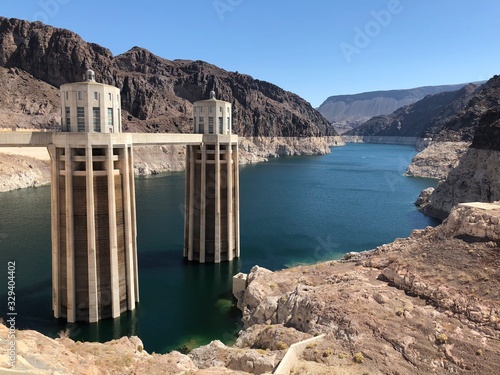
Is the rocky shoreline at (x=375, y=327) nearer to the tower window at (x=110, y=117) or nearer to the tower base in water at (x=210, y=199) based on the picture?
the tower base in water at (x=210, y=199)

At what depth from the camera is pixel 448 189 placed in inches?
2749

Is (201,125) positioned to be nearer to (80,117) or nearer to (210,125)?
(210,125)

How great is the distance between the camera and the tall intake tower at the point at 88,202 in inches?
1075

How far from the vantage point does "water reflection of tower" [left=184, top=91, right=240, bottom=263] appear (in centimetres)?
4156

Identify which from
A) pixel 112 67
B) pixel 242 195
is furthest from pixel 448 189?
pixel 112 67

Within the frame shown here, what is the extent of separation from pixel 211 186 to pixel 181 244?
11364 mm

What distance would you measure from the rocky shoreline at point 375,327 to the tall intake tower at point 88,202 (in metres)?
8.37

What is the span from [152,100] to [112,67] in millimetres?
25565

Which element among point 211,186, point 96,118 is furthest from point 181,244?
point 96,118

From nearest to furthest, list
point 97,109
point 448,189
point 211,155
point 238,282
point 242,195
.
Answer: point 97,109
point 238,282
point 211,155
point 448,189
point 242,195

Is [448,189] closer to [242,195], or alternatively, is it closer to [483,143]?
[483,143]

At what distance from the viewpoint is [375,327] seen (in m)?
Answer: 19.2

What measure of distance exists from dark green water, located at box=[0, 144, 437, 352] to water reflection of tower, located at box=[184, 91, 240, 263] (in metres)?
2.40

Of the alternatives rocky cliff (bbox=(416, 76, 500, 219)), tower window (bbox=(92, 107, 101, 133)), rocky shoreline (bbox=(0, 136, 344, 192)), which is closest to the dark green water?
rocky cliff (bbox=(416, 76, 500, 219))
